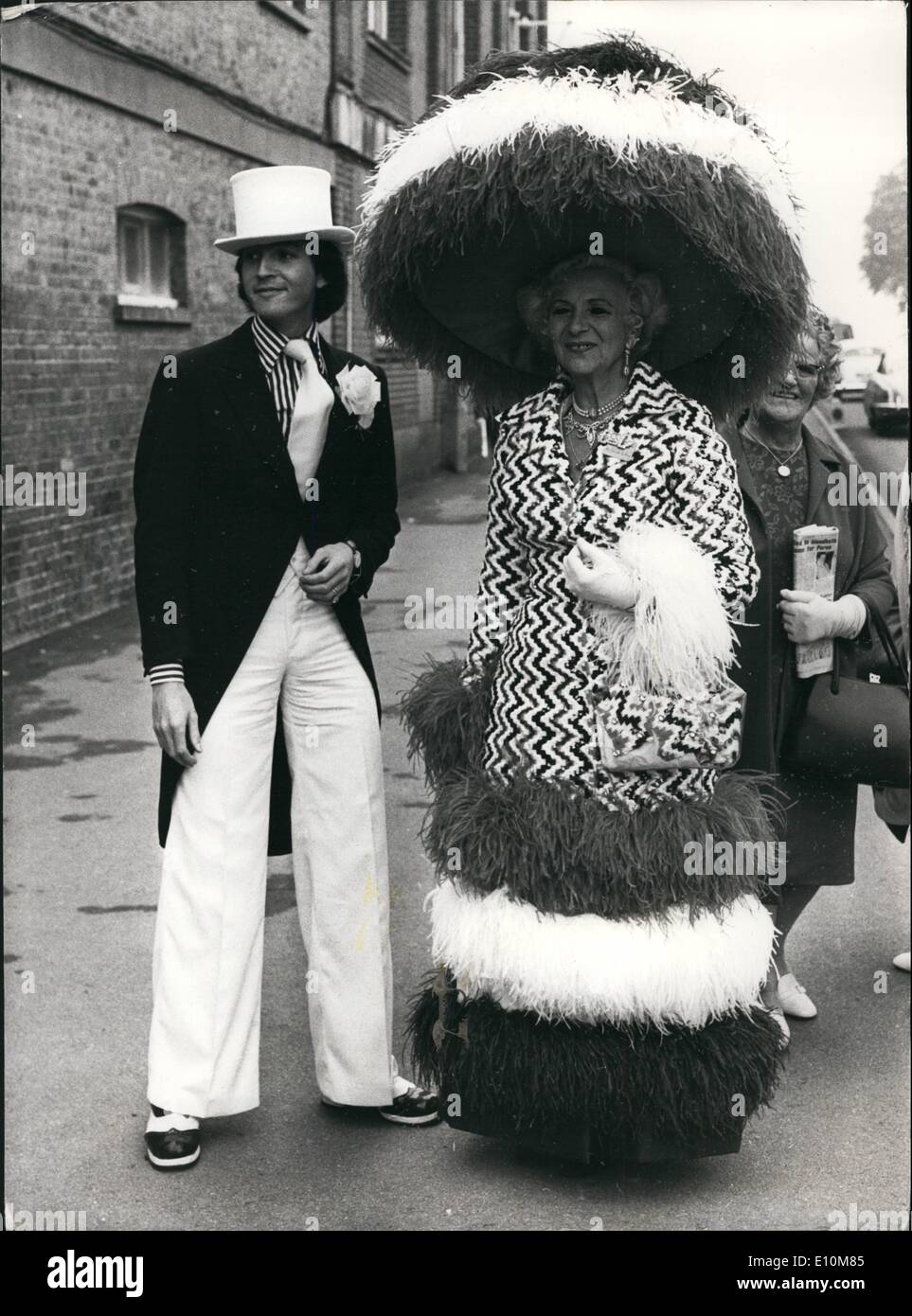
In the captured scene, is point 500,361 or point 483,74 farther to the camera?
point 500,361

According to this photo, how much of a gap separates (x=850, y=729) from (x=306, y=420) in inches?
61.9

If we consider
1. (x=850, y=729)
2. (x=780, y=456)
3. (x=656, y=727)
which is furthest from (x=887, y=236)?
(x=850, y=729)

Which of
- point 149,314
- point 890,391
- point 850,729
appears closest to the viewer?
point 890,391

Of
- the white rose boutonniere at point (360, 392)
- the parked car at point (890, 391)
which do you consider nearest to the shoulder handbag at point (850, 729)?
the parked car at point (890, 391)

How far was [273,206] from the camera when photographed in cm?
341

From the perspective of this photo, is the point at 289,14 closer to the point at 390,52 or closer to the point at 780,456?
the point at 390,52

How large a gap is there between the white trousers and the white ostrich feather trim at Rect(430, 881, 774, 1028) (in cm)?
41

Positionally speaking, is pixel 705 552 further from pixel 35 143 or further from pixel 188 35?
pixel 35 143

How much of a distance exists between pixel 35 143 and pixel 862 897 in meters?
5.05

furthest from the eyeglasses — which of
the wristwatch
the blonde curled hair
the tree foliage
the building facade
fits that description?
the building facade

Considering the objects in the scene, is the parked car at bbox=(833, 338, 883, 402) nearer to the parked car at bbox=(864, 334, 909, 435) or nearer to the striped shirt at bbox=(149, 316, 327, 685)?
the parked car at bbox=(864, 334, 909, 435)

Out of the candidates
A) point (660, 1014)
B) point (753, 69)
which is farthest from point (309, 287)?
point (660, 1014)
